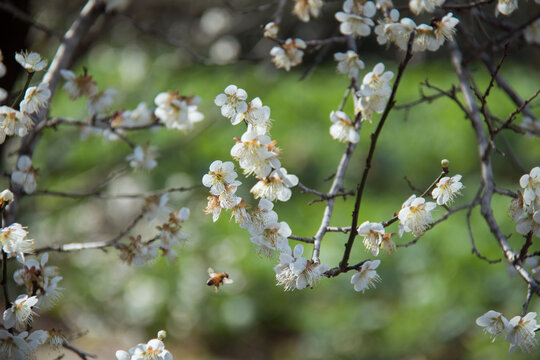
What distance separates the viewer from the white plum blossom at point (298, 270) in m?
1.20

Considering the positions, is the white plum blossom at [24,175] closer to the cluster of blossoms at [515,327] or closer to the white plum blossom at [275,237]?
the white plum blossom at [275,237]

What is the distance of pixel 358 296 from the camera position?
3727 millimetres

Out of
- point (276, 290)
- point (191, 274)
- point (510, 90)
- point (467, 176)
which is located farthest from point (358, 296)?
point (510, 90)

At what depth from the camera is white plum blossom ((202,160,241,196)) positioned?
1248mm

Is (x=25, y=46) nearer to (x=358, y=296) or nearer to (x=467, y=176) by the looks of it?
(x=358, y=296)

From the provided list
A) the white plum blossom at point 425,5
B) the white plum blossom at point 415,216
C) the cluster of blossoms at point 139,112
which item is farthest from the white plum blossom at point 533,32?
the cluster of blossoms at point 139,112

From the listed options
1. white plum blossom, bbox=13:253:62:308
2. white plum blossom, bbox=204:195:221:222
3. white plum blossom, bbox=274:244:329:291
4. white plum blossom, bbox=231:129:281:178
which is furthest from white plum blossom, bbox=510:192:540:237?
white plum blossom, bbox=13:253:62:308

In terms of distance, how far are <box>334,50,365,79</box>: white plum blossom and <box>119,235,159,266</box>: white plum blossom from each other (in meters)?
0.82

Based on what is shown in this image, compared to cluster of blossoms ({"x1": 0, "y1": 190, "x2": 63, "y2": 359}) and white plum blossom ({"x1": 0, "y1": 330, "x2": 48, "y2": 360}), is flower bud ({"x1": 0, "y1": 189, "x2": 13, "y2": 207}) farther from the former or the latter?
white plum blossom ({"x1": 0, "y1": 330, "x2": 48, "y2": 360})

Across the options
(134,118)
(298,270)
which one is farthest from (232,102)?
(134,118)

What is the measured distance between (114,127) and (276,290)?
86.5 inches

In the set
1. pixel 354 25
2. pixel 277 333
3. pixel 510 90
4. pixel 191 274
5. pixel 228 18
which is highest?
pixel 354 25

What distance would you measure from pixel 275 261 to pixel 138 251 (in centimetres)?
218

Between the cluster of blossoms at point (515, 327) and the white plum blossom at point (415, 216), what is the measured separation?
0.32 metres
